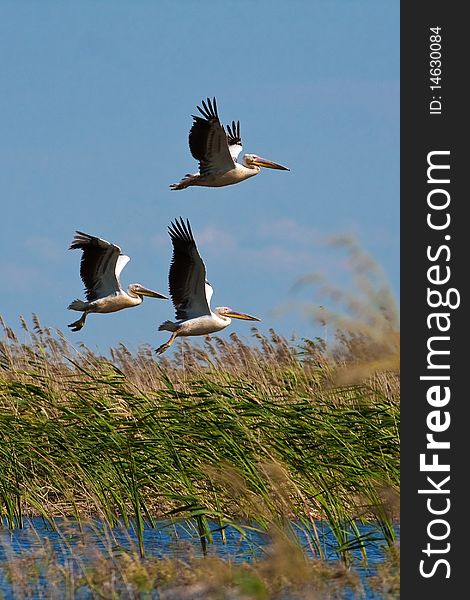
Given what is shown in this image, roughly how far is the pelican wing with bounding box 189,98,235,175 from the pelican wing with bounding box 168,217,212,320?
1.05 m

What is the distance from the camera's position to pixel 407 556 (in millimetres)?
Result: 6180

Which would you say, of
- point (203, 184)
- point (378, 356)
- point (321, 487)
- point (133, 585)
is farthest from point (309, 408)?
point (203, 184)

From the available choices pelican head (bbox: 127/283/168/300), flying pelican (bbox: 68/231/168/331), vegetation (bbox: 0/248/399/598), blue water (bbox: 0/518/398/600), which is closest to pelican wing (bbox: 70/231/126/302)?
flying pelican (bbox: 68/231/168/331)

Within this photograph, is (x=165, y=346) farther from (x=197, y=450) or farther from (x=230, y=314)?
(x=197, y=450)

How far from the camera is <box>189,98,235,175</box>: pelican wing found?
12.7m

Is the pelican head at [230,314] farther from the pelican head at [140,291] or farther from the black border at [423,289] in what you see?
Result: the black border at [423,289]

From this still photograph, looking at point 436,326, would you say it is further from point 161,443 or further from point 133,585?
point 161,443

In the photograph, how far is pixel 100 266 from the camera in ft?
43.2

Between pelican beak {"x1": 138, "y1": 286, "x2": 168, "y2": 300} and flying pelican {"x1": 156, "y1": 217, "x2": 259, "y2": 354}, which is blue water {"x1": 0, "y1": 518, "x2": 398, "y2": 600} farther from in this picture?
pelican beak {"x1": 138, "y1": 286, "x2": 168, "y2": 300}

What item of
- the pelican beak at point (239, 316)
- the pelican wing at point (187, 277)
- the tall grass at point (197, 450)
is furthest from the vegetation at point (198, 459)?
the pelican beak at point (239, 316)

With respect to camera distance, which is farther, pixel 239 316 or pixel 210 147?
pixel 239 316

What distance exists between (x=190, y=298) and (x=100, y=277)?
3.27 ft

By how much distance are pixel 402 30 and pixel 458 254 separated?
4.81 ft

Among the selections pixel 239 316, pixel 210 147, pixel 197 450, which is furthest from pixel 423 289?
pixel 239 316
